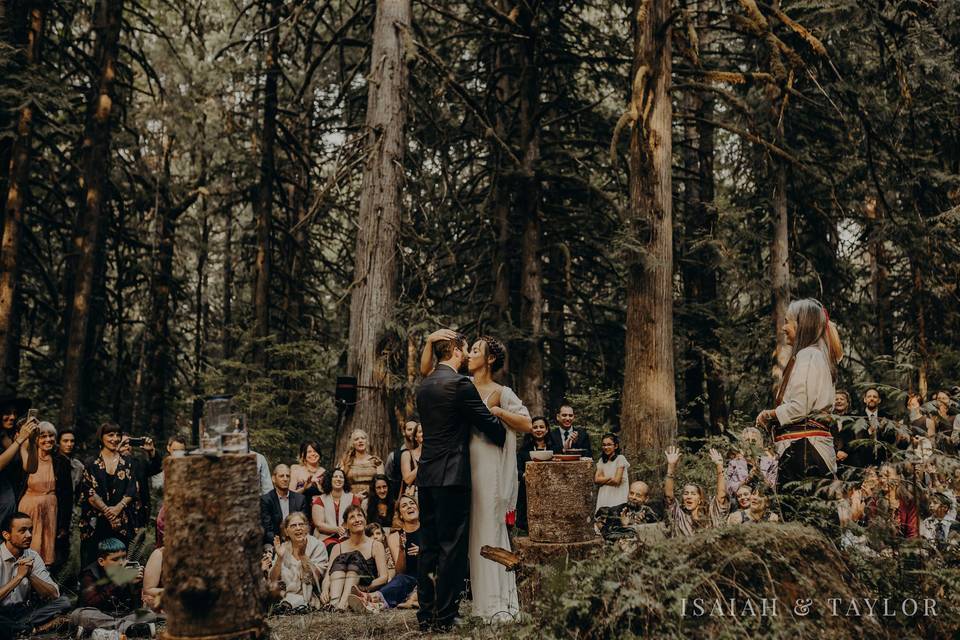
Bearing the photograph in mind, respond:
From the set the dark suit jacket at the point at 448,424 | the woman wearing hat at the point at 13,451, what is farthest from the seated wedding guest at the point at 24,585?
the dark suit jacket at the point at 448,424

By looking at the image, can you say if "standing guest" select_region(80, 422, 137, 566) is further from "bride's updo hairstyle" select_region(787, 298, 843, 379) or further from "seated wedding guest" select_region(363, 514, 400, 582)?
"bride's updo hairstyle" select_region(787, 298, 843, 379)

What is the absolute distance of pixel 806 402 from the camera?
5.62 metres

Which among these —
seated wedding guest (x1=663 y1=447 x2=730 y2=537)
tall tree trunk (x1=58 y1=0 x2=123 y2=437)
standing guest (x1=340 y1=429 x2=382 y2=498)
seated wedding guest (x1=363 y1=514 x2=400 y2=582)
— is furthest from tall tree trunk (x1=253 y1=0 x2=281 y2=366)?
seated wedding guest (x1=663 y1=447 x2=730 y2=537)

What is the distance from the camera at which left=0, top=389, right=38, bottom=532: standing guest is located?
288 inches

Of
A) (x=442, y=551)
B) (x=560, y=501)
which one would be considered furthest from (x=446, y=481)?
(x=560, y=501)

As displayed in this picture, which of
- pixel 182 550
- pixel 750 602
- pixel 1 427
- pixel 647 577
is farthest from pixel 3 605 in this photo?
pixel 750 602

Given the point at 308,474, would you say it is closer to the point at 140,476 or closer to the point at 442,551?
the point at 140,476

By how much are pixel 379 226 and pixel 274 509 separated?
3649 millimetres

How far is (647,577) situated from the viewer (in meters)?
4.45

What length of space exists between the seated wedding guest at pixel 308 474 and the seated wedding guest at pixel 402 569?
1.15m

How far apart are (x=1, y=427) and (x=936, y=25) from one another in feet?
47.3

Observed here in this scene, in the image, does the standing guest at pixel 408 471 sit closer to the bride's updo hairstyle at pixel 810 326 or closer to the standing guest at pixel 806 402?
the standing guest at pixel 806 402

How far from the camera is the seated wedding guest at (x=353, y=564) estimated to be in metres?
8.10

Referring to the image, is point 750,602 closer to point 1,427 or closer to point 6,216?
point 1,427
